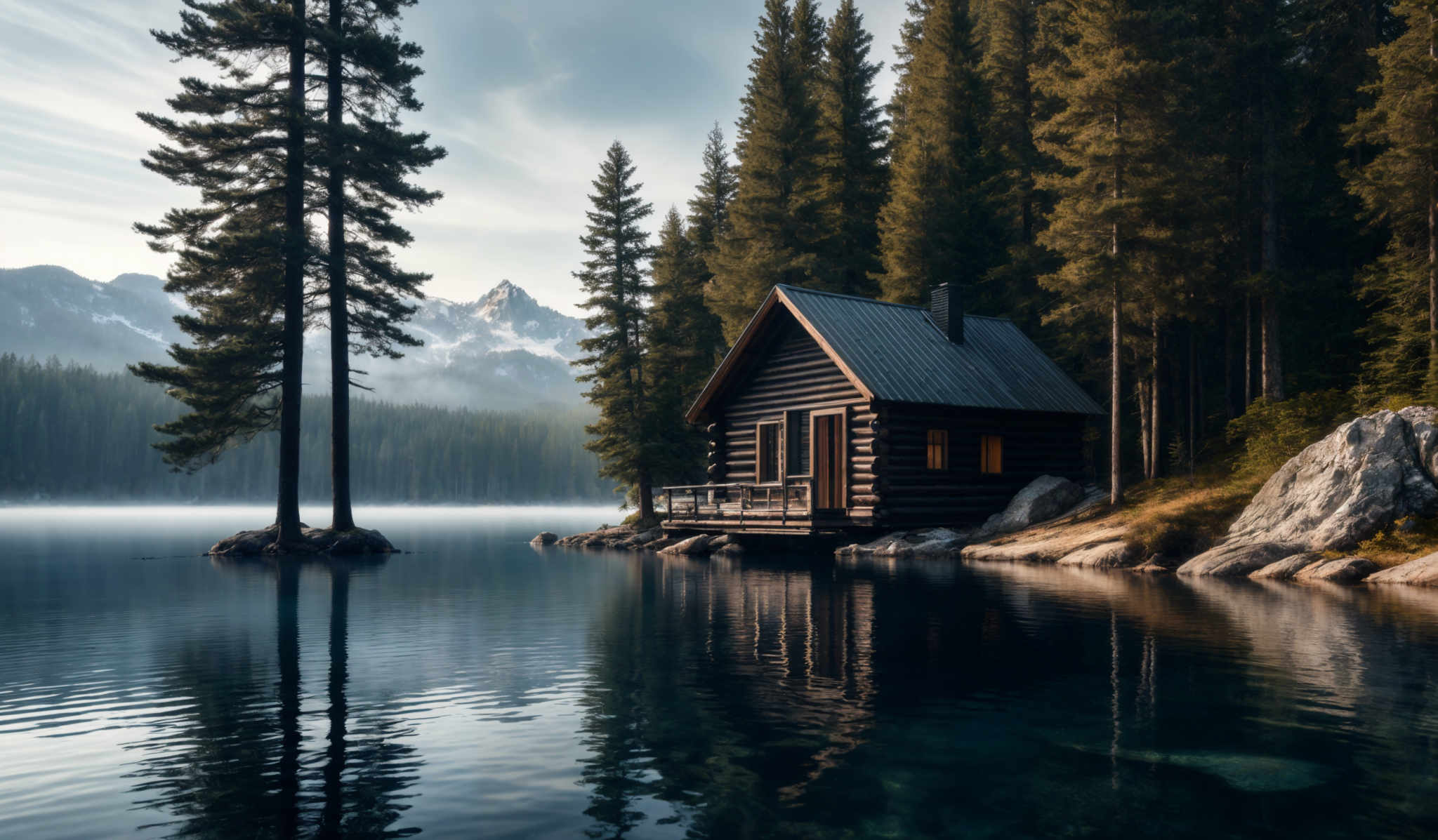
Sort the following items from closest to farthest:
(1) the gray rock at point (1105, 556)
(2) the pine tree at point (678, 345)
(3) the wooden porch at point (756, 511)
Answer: (1) the gray rock at point (1105, 556)
(3) the wooden porch at point (756, 511)
(2) the pine tree at point (678, 345)

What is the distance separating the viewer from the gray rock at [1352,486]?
829 inches

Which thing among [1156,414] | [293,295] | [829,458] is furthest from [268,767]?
[1156,414]

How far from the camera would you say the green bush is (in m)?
25.0

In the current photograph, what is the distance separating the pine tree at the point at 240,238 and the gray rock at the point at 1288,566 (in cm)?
2536

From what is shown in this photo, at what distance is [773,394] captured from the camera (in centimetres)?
3225

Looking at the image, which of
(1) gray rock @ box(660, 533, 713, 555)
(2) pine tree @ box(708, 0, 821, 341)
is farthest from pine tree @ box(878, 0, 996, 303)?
(1) gray rock @ box(660, 533, 713, 555)

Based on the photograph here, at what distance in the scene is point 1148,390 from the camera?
3434cm

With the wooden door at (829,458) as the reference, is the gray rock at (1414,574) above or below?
below

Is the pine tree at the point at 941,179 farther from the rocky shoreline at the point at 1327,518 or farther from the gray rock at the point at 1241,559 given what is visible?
the gray rock at the point at 1241,559

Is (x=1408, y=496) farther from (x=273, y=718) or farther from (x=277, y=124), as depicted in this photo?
(x=277, y=124)

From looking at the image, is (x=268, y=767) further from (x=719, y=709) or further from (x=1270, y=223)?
(x=1270, y=223)

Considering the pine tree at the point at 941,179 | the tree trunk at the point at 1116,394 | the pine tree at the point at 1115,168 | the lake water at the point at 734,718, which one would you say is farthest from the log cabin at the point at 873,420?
the lake water at the point at 734,718

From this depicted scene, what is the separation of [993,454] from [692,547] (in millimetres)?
10000

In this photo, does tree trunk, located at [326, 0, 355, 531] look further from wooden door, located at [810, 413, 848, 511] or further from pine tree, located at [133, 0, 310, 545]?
wooden door, located at [810, 413, 848, 511]
